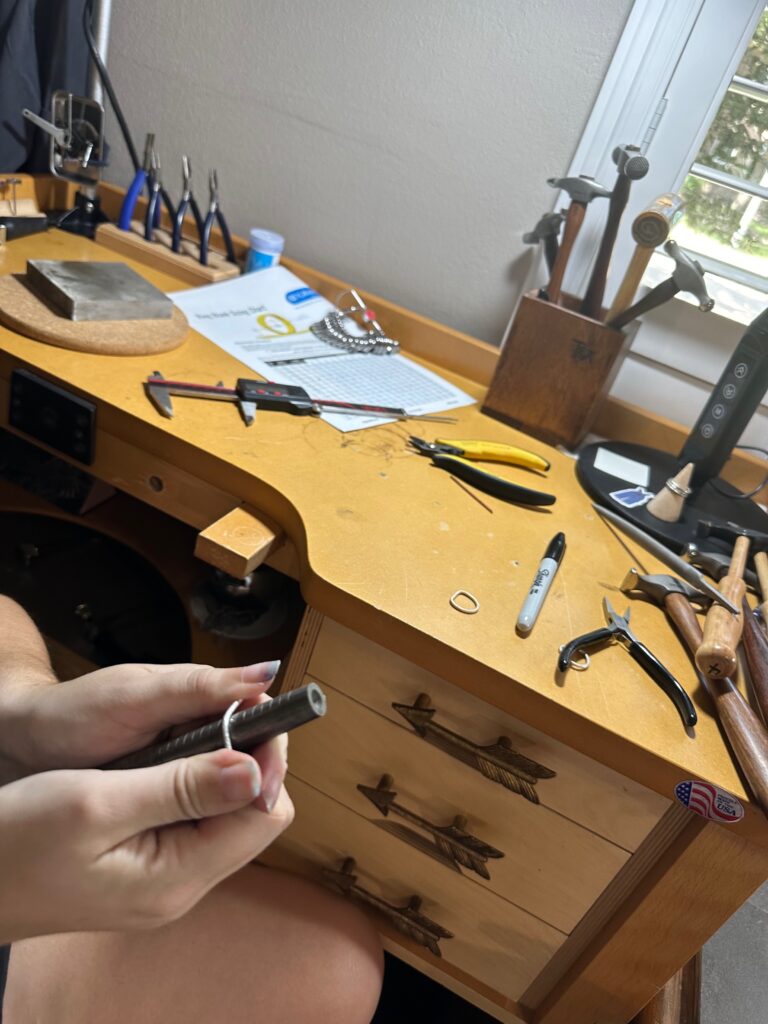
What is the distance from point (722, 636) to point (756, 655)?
0.06 m

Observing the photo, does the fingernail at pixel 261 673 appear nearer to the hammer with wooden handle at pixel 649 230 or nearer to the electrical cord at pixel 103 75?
the hammer with wooden handle at pixel 649 230

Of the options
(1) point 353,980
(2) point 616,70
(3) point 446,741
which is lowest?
(1) point 353,980

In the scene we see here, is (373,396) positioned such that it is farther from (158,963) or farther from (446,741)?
(158,963)

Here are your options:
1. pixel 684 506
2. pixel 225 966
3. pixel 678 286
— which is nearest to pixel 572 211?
pixel 678 286

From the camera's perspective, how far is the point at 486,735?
0.68 m

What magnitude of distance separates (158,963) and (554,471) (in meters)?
0.70

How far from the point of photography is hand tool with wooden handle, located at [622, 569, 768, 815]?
1.87ft

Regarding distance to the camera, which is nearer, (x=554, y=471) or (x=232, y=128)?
(x=554, y=471)

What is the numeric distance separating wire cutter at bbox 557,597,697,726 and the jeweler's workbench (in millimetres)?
11

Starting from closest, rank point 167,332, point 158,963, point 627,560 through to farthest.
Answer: point 158,963
point 627,560
point 167,332

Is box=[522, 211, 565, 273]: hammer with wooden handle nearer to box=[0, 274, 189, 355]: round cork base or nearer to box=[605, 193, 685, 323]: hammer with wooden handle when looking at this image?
box=[605, 193, 685, 323]: hammer with wooden handle

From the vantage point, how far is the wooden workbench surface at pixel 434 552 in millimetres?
613

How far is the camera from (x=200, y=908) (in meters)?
0.74

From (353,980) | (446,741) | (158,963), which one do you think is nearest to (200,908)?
(158,963)
